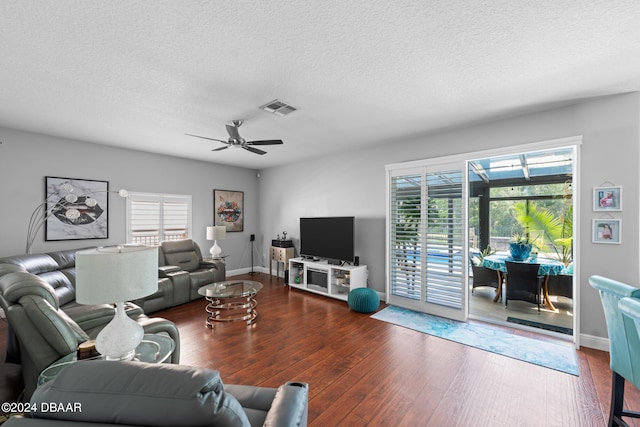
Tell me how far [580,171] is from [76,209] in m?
6.91

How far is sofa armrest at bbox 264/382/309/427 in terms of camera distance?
3.49 feet

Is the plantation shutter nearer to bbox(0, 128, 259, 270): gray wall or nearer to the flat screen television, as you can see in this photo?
the flat screen television

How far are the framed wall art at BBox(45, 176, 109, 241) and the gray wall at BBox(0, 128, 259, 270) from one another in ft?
0.29

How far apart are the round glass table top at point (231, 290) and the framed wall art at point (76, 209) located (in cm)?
235

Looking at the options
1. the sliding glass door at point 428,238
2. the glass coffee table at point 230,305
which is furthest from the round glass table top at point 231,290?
the sliding glass door at point 428,238

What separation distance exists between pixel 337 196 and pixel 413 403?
145 inches

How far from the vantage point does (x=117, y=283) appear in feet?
4.41

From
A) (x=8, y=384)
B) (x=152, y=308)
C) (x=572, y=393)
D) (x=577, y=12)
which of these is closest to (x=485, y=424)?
(x=572, y=393)

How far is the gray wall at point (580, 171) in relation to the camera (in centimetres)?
269

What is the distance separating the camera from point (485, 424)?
1846 mm

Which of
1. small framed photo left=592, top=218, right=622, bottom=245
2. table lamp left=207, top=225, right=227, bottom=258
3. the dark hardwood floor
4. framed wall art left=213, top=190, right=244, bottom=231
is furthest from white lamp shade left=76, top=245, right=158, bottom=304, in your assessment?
framed wall art left=213, top=190, right=244, bottom=231

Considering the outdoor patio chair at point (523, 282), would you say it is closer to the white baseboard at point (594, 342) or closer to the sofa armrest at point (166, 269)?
the white baseboard at point (594, 342)

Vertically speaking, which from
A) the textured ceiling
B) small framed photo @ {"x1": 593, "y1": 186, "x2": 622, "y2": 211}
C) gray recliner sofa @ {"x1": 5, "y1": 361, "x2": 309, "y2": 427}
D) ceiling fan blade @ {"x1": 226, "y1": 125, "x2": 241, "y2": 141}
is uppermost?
the textured ceiling

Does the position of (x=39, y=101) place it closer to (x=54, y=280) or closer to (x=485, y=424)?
(x=54, y=280)
